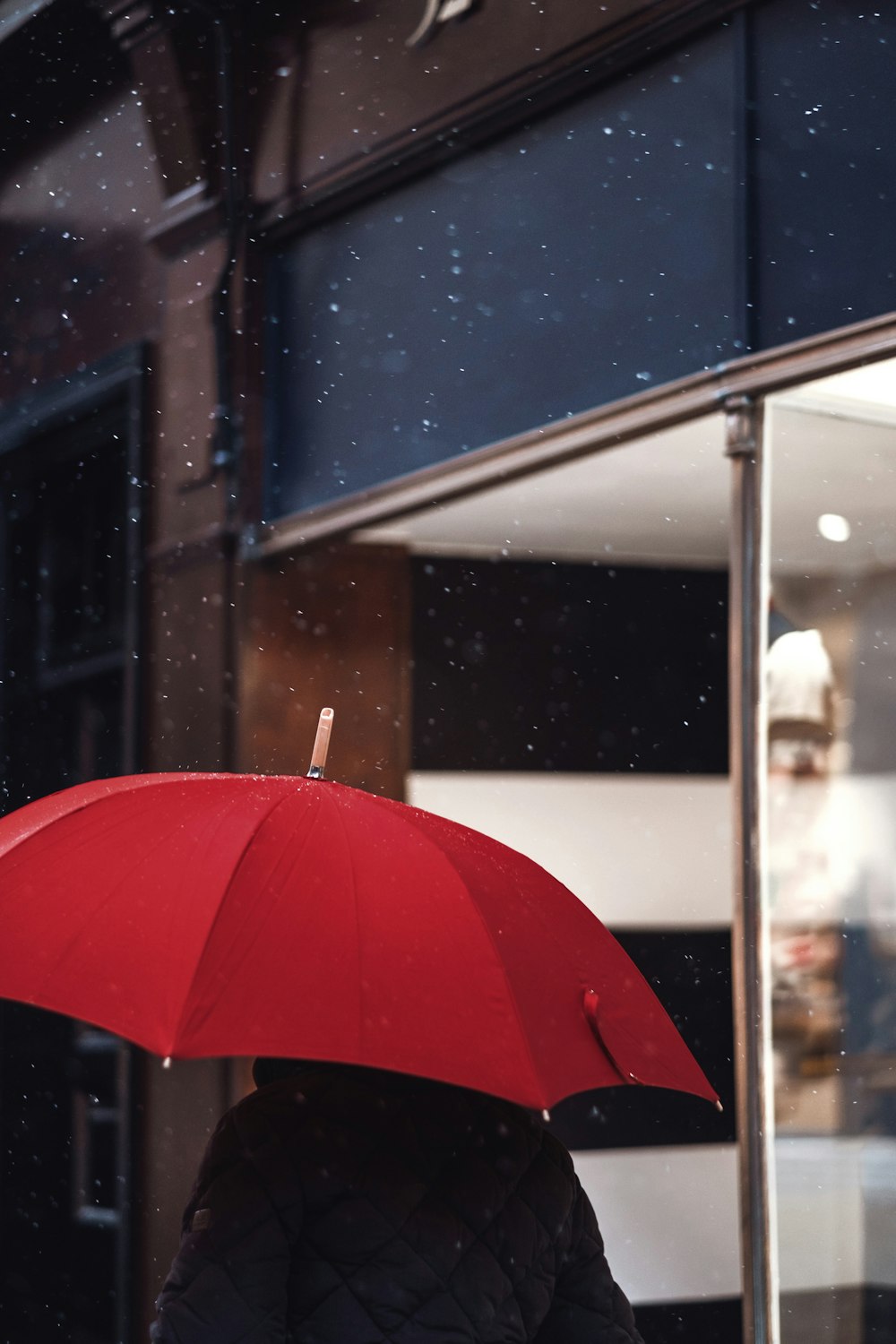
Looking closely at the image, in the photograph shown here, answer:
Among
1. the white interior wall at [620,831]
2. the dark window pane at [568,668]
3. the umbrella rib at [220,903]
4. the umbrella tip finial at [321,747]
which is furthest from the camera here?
the dark window pane at [568,668]

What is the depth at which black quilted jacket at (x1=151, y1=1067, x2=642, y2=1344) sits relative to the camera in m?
2.04

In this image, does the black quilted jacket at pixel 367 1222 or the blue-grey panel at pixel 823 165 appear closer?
the black quilted jacket at pixel 367 1222

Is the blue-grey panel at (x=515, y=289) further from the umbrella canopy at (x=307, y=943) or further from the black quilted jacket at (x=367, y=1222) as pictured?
the black quilted jacket at (x=367, y=1222)

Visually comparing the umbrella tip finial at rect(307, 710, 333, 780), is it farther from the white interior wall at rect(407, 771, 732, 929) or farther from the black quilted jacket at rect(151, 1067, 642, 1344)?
the white interior wall at rect(407, 771, 732, 929)

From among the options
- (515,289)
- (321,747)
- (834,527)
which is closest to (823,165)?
(834,527)

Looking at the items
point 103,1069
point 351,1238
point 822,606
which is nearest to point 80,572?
point 103,1069

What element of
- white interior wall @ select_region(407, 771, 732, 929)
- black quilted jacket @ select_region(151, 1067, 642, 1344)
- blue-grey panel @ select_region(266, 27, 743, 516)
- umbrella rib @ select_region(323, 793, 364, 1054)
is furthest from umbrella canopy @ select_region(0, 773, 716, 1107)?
white interior wall @ select_region(407, 771, 732, 929)

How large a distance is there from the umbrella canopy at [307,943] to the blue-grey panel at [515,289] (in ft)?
7.74

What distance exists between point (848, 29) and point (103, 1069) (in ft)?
17.5

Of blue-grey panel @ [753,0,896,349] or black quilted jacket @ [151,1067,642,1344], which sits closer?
black quilted jacket @ [151,1067,642,1344]

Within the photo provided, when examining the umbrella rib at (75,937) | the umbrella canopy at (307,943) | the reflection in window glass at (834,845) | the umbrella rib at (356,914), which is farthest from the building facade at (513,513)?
the umbrella rib at (75,937)

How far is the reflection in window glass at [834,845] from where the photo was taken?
3.69 meters

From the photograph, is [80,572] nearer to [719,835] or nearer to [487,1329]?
[719,835]

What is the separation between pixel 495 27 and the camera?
508 centimetres
